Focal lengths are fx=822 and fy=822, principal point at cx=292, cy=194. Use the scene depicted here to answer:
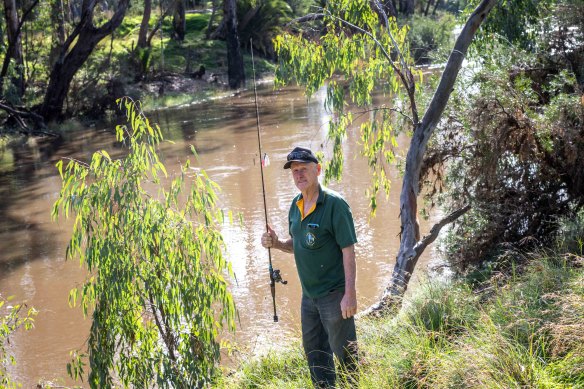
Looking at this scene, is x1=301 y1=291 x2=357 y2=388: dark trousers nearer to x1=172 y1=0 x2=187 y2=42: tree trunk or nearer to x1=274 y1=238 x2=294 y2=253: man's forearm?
x1=274 y1=238 x2=294 y2=253: man's forearm

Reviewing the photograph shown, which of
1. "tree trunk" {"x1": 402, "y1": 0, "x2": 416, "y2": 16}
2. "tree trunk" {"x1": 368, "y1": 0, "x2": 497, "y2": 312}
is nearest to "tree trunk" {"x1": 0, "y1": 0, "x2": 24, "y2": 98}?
"tree trunk" {"x1": 368, "y1": 0, "x2": 497, "y2": 312}

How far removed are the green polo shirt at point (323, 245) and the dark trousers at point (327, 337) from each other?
0.07m

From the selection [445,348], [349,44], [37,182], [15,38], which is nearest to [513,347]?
[445,348]

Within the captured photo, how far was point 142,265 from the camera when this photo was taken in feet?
17.5

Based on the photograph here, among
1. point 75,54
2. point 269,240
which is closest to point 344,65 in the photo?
point 269,240

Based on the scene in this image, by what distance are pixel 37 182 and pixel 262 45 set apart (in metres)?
22.0

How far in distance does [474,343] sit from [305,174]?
1.27m

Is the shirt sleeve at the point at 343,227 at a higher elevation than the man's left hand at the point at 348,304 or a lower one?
higher

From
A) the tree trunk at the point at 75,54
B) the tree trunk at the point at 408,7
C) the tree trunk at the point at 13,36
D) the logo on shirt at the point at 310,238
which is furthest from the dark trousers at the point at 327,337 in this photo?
the tree trunk at the point at 408,7

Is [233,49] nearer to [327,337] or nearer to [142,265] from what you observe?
[142,265]

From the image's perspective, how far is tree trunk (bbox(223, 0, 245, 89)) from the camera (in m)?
31.6

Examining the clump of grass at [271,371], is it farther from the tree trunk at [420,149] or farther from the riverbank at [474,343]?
the tree trunk at [420,149]

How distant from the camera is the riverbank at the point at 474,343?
386cm

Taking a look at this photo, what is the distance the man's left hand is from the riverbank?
0.35 m
